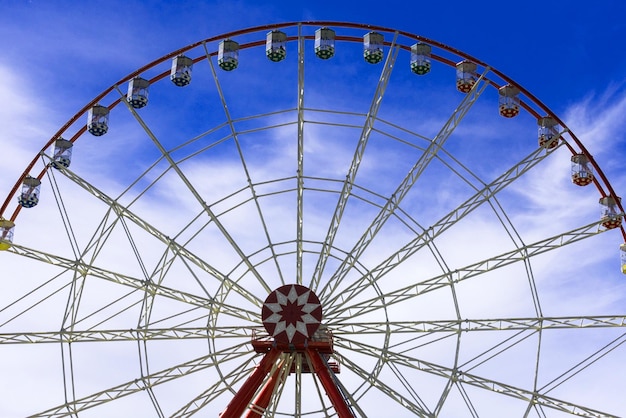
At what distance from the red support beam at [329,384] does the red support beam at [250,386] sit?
114 cm

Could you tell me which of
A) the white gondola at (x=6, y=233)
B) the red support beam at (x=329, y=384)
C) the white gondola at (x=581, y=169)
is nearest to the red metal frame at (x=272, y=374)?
the red support beam at (x=329, y=384)

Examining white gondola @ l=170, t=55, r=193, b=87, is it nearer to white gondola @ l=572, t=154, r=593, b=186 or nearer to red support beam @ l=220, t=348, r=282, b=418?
red support beam @ l=220, t=348, r=282, b=418

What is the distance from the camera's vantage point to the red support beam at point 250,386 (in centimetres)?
3122

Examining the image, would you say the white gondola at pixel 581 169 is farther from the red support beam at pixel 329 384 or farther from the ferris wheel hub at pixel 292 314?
the red support beam at pixel 329 384

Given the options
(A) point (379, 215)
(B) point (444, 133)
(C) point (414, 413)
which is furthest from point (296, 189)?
(C) point (414, 413)

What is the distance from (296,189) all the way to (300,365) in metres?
6.44

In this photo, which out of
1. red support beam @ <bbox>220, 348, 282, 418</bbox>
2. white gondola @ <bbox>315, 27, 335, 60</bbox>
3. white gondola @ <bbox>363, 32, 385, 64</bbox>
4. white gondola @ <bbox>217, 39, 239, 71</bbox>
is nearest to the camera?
red support beam @ <bbox>220, 348, 282, 418</bbox>

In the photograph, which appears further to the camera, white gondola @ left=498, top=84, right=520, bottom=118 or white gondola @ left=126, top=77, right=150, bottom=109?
white gondola @ left=126, top=77, right=150, bottom=109

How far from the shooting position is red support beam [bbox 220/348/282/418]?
102 ft

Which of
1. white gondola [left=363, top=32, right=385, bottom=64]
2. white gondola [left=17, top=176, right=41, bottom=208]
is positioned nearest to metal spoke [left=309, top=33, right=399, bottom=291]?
white gondola [left=363, top=32, right=385, bottom=64]

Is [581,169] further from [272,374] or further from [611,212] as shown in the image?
[272,374]

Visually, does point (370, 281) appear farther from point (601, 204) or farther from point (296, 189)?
point (601, 204)

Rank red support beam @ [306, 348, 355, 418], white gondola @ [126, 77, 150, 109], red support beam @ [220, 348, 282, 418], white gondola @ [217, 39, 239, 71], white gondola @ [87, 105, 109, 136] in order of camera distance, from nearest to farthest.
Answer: red support beam @ [306, 348, 355, 418], red support beam @ [220, 348, 282, 418], white gondola @ [217, 39, 239, 71], white gondola @ [126, 77, 150, 109], white gondola @ [87, 105, 109, 136]

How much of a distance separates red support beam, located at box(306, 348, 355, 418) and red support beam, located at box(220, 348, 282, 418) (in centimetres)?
114
